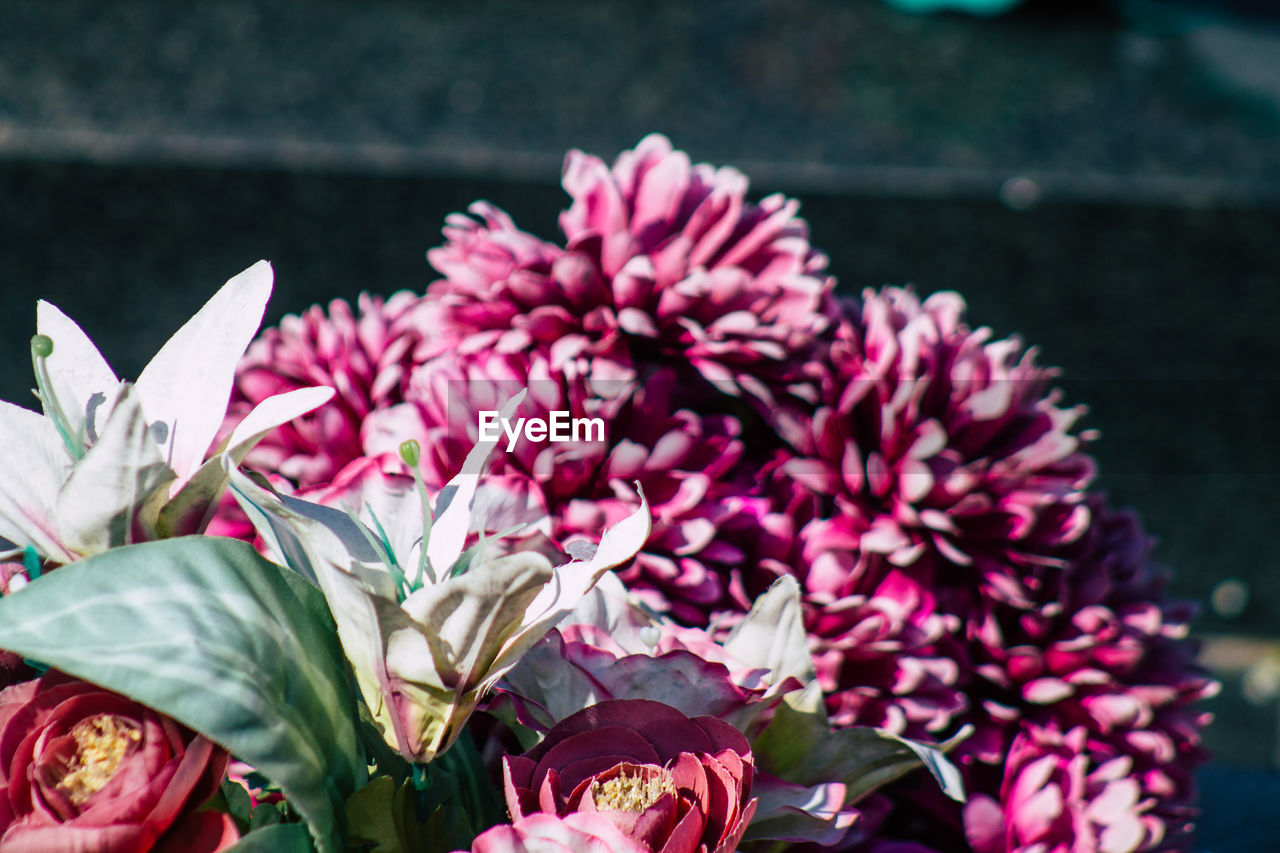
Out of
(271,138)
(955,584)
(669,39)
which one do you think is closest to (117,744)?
(955,584)

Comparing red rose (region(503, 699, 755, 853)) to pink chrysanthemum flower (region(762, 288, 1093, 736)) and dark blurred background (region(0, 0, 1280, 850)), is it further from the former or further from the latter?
dark blurred background (region(0, 0, 1280, 850))

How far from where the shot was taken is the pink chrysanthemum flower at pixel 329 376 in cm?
31

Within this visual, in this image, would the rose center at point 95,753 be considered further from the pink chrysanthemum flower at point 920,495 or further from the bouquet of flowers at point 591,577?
the pink chrysanthemum flower at point 920,495

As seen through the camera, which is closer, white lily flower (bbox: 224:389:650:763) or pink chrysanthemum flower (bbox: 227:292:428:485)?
white lily flower (bbox: 224:389:650:763)

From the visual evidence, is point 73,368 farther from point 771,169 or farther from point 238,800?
point 771,169

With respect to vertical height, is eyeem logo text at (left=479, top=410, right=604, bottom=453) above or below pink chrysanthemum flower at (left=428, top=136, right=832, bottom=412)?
below

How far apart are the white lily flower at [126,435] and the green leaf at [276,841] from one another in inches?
2.4

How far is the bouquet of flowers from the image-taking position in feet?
0.60

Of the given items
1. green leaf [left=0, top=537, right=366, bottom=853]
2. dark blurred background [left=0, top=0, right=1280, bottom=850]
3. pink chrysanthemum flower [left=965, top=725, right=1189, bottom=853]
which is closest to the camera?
green leaf [left=0, top=537, right=366, bottom=853]

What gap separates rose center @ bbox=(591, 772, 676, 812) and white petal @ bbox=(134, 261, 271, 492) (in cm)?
10

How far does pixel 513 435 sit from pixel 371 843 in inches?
4.3

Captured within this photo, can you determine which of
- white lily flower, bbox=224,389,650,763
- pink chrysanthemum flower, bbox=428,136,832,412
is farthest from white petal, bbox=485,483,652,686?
pink chrysanthemum flower, bbox=428,136,832,412

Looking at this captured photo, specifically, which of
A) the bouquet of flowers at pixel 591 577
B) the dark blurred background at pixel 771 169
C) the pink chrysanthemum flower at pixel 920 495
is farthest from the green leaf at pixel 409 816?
the dark blurred background at pixel 771 169

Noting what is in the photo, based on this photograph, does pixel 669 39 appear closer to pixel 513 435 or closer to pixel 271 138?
pixel 271 138
